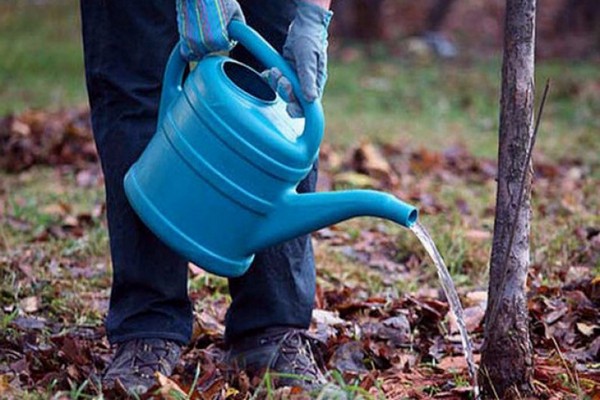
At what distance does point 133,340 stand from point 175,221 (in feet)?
1.42

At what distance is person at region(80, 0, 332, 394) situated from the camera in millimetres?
2250

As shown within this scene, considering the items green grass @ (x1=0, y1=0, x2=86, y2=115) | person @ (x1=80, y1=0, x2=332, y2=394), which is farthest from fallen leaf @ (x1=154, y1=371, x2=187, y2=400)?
green grass @ (x1=0, y1=0, x2=86, y2=115)

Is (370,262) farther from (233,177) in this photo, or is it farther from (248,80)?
(233,177)

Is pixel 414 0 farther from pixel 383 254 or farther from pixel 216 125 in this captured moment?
pixel 216 125

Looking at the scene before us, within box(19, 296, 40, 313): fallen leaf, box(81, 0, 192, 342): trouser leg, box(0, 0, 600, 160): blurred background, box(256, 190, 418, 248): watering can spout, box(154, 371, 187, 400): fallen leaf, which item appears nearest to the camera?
box(256, 190, 418, 248): watering can spout

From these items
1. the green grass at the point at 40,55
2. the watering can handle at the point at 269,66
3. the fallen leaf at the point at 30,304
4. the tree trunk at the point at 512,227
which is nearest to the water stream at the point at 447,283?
the tree trunk at the point at 512,227

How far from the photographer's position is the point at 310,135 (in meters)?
1.91

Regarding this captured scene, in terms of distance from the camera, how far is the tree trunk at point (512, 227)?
203 cm

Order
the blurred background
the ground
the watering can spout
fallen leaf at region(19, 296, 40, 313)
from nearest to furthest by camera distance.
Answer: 1. the watering can spout
2. the ground
3. fallen leaf at region(19, 296, 40, 313)
4. the blurred background

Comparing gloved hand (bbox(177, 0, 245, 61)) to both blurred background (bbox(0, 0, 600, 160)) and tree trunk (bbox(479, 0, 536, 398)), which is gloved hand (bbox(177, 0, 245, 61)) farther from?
blurred background (bbox(0, 0, 600, 160))

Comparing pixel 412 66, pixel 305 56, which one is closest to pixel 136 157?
pixel 305 56

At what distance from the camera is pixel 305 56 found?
76.8 inches

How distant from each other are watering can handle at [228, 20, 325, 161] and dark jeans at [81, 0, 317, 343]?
291 mm

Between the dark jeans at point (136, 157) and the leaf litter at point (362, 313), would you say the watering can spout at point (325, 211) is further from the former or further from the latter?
the dark jeans at point (136, 157)
